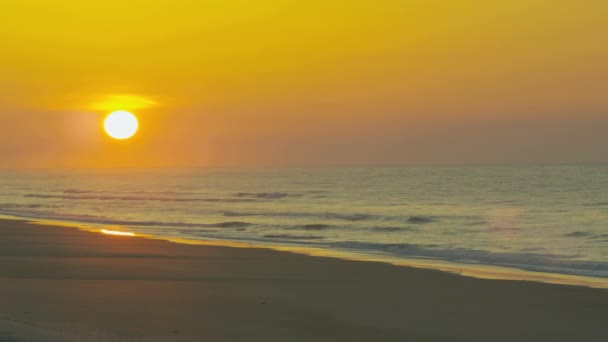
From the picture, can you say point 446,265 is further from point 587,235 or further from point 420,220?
point 420,220

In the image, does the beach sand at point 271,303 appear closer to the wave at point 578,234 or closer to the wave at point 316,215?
the wave at point 578,234

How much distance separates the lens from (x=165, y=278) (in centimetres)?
1519

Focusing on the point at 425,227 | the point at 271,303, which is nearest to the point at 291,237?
the point at 425,227

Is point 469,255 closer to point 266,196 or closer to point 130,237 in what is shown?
point 130,237

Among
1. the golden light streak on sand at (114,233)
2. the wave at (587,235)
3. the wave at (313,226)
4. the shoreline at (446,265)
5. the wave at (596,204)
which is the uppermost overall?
the wave at (596,204)

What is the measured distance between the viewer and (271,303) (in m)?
12.2

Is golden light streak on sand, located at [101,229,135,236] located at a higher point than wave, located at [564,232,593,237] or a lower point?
higher

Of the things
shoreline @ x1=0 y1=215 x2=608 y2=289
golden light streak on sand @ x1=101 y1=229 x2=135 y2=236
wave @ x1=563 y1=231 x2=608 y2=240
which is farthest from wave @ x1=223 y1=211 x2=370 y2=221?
shoreline @ x1=0 y1=215 x2=608 y2=289

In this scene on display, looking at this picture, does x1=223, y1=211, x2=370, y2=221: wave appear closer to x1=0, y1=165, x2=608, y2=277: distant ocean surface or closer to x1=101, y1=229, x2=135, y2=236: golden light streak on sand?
x1=0, y1=165, x2=608, y2=277: distant ocean surface

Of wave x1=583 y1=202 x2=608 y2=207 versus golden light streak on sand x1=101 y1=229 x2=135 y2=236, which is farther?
wave x1=583 y1=202 x2=608 y2=207

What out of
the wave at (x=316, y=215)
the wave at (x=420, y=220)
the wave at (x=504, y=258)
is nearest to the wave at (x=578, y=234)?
the wave at (x=504, y=258)

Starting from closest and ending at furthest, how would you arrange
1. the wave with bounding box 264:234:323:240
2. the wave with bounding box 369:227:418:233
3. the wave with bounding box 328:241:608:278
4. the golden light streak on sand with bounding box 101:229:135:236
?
the wave with bounding box 328:241:608:278
the golden light streak on sand with bounding box 101:229:135:236
the wave with bounding box 264:234:323:240
the wave with bounding box 369:227:418:233

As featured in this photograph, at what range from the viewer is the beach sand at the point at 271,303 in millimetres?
9820

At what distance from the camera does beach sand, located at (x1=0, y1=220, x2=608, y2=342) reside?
32.2 ft
